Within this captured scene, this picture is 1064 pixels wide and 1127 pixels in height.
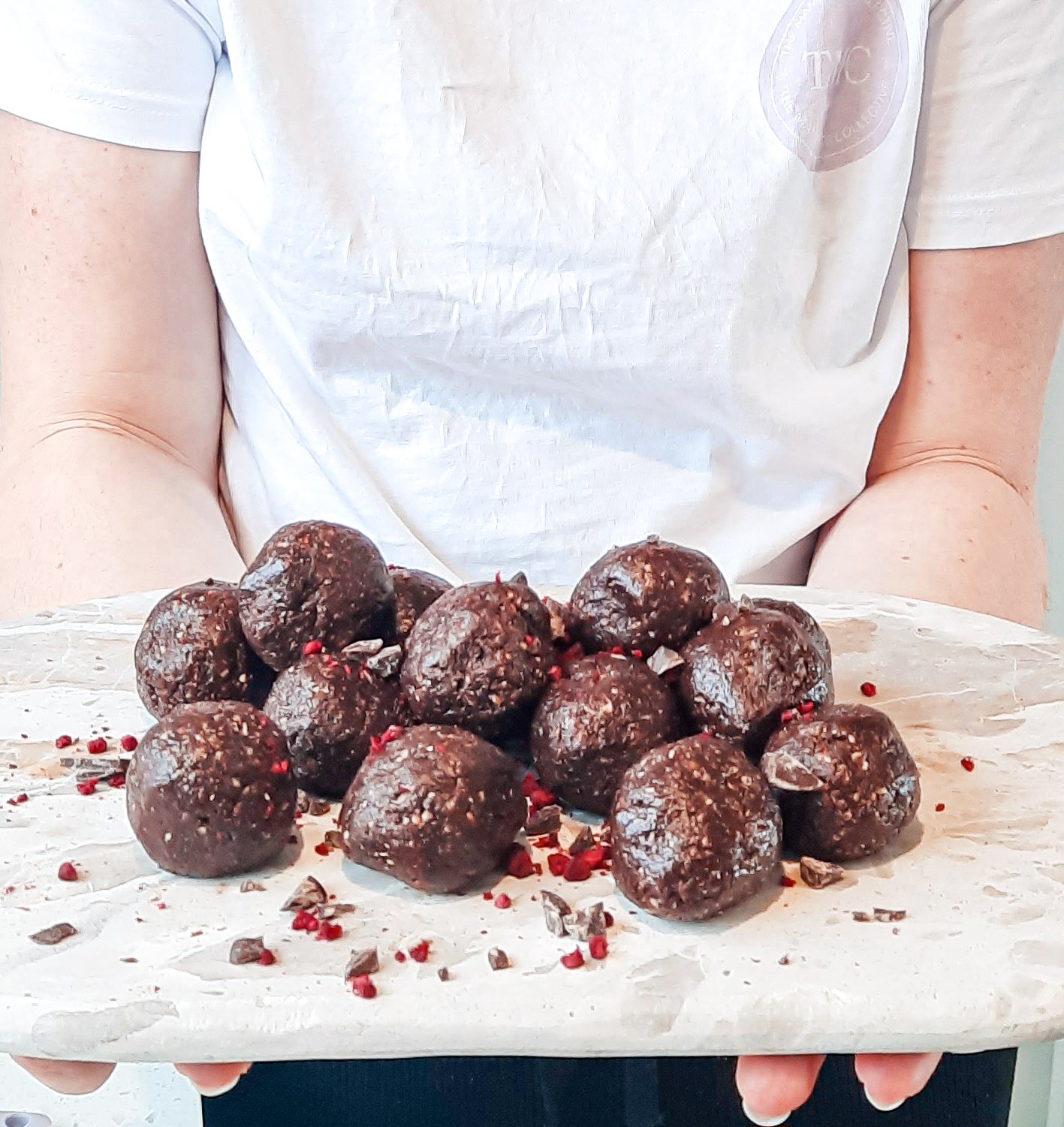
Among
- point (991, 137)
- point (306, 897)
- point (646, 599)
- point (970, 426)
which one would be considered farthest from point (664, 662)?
point (991, 137)

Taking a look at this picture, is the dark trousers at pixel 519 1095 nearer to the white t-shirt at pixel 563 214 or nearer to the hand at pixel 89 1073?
the hand at pixel 89 1073

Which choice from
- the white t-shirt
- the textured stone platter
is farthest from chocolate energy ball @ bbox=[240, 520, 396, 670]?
the white t-shirt

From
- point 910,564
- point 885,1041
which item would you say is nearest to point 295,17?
point 910,564

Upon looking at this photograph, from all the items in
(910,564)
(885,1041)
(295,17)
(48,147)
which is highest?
(295,17)

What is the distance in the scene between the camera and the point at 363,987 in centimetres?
59

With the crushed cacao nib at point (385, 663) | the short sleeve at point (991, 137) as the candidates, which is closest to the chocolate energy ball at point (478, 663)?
the crushed cacao nib at point (385, 663)

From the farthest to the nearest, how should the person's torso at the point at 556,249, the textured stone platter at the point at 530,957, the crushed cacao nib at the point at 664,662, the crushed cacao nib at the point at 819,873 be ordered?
the person's torso at the point at 556,249, the crushed cacao nib at the point at 664,662, the crushed cacao nib at the point at 819,873, the textured stone platter at the point at 530,957

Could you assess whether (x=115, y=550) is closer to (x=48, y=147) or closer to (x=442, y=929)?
(x=48, y=147)

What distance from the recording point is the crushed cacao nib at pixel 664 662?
31.0 inches

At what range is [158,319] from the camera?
46.3 inches

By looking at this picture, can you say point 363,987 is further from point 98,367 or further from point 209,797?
point 98,367

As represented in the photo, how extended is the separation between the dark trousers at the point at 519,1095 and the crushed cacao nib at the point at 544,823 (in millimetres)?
178

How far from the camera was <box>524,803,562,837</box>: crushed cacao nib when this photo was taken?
73 centimetres

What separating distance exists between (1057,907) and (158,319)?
0.87 meters
